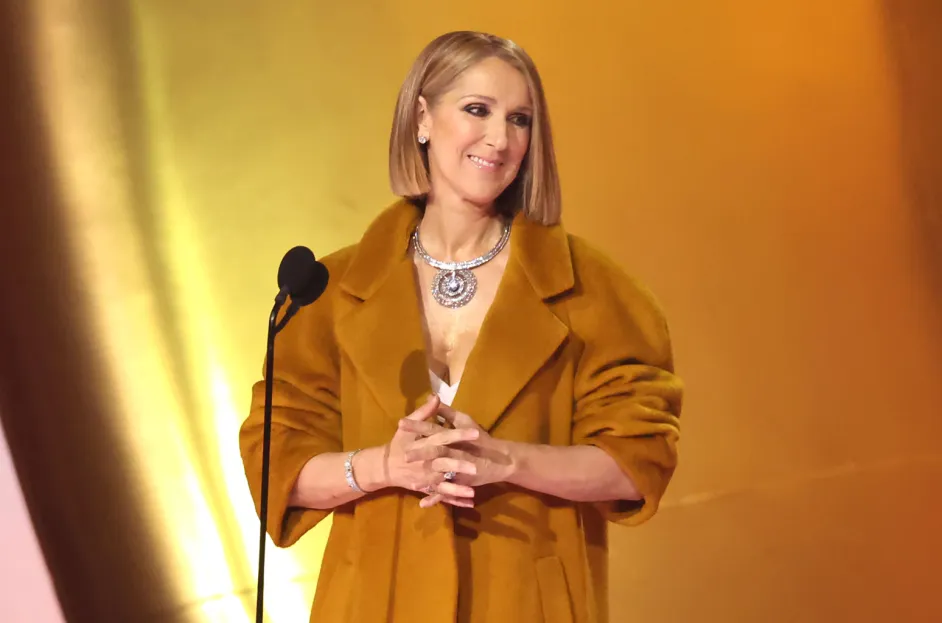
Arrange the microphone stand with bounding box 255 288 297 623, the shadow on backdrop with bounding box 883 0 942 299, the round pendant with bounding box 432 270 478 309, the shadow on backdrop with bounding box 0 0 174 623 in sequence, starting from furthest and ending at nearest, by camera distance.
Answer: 1. the shadow on backdrop with bounding box 883 0 942 299
2. the shadow on backdrop with bounding box 0 0 174 623
3. the round pendant with bounding box 432 270 478 309
4. the microphone stand with bounding box 255 288 297 623

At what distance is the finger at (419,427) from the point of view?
109cm

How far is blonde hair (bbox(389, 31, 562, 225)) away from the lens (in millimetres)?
1262

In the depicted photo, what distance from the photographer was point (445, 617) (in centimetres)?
113

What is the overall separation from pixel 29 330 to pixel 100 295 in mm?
120

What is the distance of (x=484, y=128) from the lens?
1.24m

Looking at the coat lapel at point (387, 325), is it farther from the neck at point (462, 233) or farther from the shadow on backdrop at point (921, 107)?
the shadow on backdrop at point (921, 107)

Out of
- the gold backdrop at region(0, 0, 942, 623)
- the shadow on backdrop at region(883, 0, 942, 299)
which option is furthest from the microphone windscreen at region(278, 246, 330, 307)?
the shadow on backdrop at region(883, 0, 942, 299)

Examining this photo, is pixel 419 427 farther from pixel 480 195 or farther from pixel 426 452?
pixel 480 195

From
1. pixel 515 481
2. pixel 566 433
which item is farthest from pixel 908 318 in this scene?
pixel 515 481

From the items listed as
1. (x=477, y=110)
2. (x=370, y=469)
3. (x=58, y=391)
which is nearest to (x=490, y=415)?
(x=370, y=469)

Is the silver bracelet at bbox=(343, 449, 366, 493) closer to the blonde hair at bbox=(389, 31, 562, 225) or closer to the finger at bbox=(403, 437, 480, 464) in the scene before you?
the finger at bbox=(403, 437, 480, 464)

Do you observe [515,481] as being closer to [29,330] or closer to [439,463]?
[439,463]

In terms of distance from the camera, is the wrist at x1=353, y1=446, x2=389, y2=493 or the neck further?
the neck

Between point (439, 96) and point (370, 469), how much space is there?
47 cm
